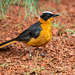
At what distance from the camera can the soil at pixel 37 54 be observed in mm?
4164

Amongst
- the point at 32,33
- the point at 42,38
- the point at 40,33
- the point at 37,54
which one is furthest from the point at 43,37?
the point at 37,54

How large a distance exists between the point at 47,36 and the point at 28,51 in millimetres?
1058

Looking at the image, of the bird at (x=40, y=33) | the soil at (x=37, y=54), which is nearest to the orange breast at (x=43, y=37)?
the bird at (x=40, y=33)

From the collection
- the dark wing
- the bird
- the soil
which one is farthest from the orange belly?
the soil

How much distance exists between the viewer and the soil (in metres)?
4.16

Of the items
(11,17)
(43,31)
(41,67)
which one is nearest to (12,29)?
(11,17)

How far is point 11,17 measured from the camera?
7.34m

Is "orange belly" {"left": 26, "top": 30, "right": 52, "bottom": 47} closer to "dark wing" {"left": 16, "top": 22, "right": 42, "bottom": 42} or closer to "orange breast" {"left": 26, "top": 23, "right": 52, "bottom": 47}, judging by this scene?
"orange breast" {"left": 26, "top": 23, "right": 52, "bottom": 47}

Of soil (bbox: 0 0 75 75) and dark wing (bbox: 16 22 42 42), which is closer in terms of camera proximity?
soil (bbox: 0 0 75 75)

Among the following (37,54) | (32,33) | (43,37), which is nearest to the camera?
(43,37)

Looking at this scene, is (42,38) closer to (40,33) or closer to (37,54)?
(40,33)

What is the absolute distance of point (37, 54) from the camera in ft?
16.5

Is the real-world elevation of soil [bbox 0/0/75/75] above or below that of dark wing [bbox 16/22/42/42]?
below

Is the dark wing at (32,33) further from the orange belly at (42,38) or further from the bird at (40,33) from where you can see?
the orange belly at (42,38)
